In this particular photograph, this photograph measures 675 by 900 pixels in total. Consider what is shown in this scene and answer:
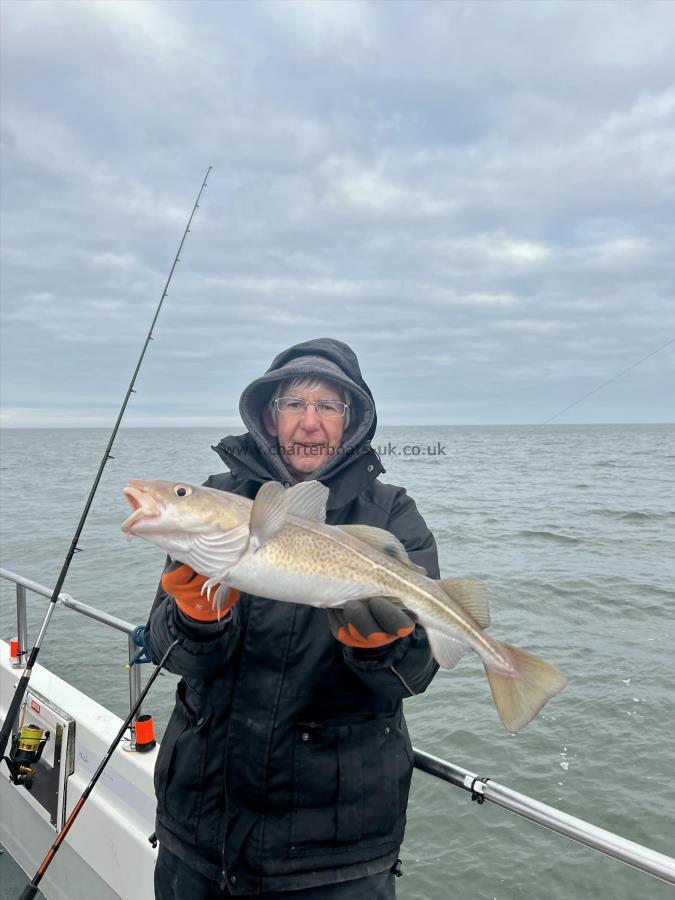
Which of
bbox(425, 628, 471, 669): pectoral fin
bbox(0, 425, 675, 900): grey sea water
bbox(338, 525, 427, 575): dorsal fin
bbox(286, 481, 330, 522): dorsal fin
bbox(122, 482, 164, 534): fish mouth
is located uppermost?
bbox(286, 481, 330, 522): dorsal fin

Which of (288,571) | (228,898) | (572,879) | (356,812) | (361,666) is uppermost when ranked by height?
(288,571)

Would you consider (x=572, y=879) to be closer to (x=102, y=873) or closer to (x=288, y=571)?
(x=102, y=873)

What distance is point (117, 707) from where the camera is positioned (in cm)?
895

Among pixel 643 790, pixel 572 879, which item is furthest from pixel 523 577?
pixel 572 879

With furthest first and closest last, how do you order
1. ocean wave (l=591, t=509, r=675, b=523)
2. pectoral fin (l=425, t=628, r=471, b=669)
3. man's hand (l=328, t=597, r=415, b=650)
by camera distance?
ocean wave (l=591, t=509, r=675, b=523)
pectoral fin (l=425, t=628, r=471, b=669)
man's hand (l=328, t=597, r=415, b=650)

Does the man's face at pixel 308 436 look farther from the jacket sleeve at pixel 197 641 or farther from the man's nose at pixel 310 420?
the jacket sleeve at pixel 197 641

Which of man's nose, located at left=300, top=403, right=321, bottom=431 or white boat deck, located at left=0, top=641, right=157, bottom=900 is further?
white boat deck, located at left=0, top=641, right=157, bottom=900

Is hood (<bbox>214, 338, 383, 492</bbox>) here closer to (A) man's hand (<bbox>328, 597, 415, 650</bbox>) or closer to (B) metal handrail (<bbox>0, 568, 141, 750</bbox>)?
(A) man's hand (<bbox>328, 597, 415, 650</bbox>)

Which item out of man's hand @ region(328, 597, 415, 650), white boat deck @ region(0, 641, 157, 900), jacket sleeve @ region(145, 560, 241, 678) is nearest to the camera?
man's hand @ region(328, 597, 415, 650)

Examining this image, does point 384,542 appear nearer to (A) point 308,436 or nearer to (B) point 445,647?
(B) point 445,647

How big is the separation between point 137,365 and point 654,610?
11399mm

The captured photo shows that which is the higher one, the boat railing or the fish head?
the fish head

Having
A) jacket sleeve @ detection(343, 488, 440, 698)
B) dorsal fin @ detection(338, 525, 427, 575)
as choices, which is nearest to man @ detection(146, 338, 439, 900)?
jacket sleeve @ detection(343, 488, 440, 698)

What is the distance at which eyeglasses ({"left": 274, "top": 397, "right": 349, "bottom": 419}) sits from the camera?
328 cm
